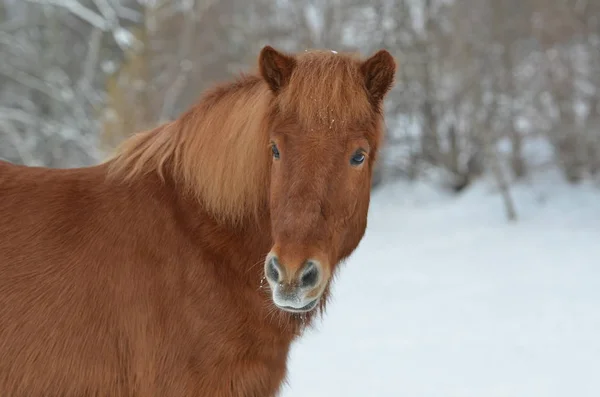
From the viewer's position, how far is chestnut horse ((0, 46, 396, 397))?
2.79 meters

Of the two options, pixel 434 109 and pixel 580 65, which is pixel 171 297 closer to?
pixel 580 65

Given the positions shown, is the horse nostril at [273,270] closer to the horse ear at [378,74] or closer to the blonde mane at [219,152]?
the blonde mane at [219,152]

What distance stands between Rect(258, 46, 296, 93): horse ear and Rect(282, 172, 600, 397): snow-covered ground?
4.23ft

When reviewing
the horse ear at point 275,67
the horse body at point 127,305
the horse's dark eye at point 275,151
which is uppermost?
the horse ear at point 275,67

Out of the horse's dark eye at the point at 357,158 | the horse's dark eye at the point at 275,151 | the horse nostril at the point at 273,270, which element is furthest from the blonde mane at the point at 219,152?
the horse nostril at the point at 273,270

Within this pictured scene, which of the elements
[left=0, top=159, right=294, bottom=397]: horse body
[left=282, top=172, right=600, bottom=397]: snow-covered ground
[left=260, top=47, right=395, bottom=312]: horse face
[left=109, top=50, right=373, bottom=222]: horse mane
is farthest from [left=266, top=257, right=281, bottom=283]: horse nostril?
[left=282, top=172, right=600, bottom=397]: snow-covered ground

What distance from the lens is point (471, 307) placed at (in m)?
9.28

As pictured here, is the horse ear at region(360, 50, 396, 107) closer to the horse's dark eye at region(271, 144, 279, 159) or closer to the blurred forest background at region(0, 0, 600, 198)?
the horse's dark eye at region(271, 144, 279, 159)

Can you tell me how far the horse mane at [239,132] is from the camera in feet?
9.35

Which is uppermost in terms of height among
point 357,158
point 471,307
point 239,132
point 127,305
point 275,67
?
point 275,67

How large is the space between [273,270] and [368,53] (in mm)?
Result: 17382

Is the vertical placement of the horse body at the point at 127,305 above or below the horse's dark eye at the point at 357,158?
below

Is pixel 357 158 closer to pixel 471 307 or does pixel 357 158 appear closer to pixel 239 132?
pixel 239 132

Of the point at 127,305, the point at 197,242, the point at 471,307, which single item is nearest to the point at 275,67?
the point at 197,242
